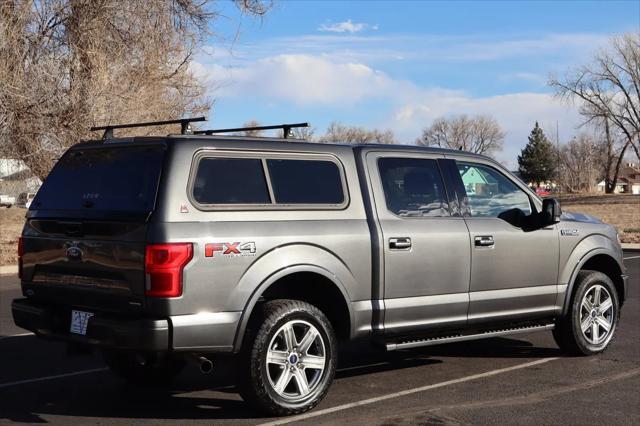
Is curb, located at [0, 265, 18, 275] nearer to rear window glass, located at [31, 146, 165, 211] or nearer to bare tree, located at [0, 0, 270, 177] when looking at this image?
bare tree, located at [0, 0, 270, 177]

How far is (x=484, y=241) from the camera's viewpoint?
266 inches

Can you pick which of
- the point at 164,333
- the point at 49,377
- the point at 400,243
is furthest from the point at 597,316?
the point at 49,377

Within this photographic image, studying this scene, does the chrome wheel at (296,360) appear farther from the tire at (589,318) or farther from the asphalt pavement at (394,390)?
the tire at (589,318)

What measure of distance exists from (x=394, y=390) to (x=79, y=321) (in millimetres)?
2552

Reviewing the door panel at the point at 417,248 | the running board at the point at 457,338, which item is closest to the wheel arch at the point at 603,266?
the running board at the point at 457,338

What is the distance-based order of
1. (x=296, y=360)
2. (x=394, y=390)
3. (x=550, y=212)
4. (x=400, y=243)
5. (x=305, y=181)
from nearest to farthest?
(x=296, y=360), (x=305, y=181), (x=400, y=243), (x=394, y=390), (x=550, y=212)

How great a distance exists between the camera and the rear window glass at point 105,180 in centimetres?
537

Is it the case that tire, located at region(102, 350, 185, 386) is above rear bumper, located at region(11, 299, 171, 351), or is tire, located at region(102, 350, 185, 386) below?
below

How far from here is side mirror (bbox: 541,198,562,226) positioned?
23.1ft

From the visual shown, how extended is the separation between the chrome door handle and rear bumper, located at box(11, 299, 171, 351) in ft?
6.49

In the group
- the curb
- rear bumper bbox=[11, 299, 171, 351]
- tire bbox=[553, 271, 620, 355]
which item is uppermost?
rear bumper bbox=[11, 299, 171, 351]

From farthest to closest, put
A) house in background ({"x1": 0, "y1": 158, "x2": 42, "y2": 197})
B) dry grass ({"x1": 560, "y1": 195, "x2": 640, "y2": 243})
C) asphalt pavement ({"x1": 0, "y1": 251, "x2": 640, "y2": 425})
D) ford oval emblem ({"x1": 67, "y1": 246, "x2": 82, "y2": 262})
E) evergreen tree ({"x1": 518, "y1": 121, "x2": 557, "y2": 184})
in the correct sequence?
evergreen tree ({"x1": 518, "y1": 121, "x2": 557, "y2": 184})
dry grass ({"x1": 560, "y1": 195, "x2": 640, "y2": 243})
house in background ({"x1": 0, "y1": 158, "x2": 42, "y2": 197})
asphalt pavement ({"x1": 0, "y1": 251, "x2": 640, "y2": 425})
ford oval emblem ({"x1": 67, "y1": 246, "x2": 82, "y2": 262})

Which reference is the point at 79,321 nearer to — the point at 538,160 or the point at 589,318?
A: the point at 589,318

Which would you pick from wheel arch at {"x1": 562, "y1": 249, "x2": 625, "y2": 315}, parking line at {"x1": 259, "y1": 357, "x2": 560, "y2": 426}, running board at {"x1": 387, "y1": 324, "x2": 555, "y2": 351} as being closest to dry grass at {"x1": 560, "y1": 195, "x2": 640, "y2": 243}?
wheel arch at {"x1": 562, "y1": 249, "x2": 625, "y2": 315}
